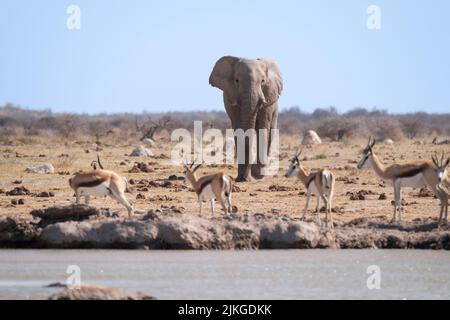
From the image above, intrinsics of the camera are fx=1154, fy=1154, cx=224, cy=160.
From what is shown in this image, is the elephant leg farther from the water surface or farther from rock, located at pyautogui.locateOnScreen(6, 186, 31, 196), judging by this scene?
the water surface

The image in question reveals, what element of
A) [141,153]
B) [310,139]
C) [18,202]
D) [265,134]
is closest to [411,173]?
[18,202]

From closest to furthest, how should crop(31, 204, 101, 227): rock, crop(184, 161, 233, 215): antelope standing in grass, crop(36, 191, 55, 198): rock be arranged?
crop(31, 204, 101, 227): rock < crop(184, 161, 233, 215): antelope standing in grass < crop(36, 191, 55, 198): rock

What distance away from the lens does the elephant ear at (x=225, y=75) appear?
30.8 m

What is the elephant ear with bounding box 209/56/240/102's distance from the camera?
1214 inches

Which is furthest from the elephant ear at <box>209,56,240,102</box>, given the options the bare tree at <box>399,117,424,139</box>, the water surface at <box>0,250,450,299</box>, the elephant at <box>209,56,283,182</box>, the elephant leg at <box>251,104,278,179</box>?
the bare tree at <box>399,117,424,139</box>

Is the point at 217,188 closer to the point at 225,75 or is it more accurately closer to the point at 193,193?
the point at 193,193

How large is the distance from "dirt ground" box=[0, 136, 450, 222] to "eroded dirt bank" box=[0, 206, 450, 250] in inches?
85.6

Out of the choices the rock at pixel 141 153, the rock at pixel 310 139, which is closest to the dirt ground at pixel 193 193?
the rock at pixel 141 153

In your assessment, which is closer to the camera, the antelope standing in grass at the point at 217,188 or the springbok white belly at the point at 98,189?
the springbok white belly at the point at 98,189

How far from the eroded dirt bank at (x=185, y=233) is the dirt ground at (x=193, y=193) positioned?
2.17m

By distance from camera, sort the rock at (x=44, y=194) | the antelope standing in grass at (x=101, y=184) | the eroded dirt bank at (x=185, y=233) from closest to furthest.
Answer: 1. the eroded dirt bank at (x=185, y=233)
2. the antelope standing in grass at (x=101, y=184)
3. the rock at (x=44, y=194)

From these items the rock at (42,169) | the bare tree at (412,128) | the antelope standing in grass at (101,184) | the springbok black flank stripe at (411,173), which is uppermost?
the springbok black flank stripe at (411,173)

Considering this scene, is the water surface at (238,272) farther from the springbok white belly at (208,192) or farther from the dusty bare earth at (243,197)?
the springbok white belly at (208,192)
